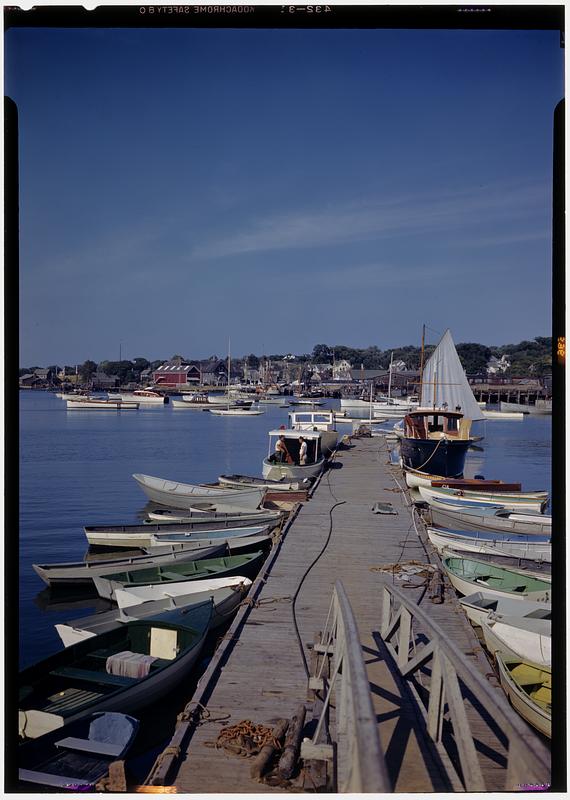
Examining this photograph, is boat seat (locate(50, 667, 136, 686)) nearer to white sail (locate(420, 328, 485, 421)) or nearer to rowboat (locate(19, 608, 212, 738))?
rowboat (locate(19, 608, 212, 738))

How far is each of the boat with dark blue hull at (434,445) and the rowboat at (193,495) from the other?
897 cm

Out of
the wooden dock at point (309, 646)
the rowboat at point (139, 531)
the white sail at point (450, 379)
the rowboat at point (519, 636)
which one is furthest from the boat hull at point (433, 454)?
the rowboat at point (519, 636)

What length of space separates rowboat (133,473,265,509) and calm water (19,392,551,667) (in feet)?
6.10

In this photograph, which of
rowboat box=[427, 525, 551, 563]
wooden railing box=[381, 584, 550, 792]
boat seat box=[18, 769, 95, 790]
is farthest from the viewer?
rowboat box=[427, 525, 551, 563]

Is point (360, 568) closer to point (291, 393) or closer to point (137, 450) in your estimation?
point (137, 450)

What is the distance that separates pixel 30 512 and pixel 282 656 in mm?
19867

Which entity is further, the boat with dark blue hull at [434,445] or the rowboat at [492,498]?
the boat with dark blue hull at [434,445]

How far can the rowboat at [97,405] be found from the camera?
94.3m

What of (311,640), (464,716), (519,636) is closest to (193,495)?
(311,640)

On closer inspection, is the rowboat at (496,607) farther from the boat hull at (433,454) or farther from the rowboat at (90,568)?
the boat hull at (433,454)

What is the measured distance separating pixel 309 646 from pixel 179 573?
20.6 ft

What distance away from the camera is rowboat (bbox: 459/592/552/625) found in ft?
32.8

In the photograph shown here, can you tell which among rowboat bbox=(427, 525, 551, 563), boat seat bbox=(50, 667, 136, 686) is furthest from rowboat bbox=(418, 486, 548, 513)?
boat seat bbox=(50, 667, 136, 686)

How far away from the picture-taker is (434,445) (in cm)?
2766
